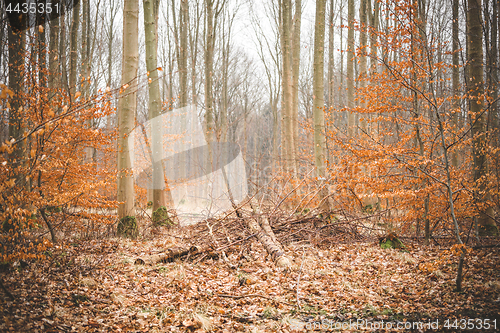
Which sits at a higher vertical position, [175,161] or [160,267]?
[175,161]

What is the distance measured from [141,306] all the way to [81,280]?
0.97m

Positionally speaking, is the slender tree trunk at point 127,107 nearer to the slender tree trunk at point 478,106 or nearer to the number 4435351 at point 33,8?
the number 4435351 at point 33,8

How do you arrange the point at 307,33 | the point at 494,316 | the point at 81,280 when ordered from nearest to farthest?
the point at 494,316, the point at 81,280, the point at 307,33

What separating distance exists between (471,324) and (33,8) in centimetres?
958

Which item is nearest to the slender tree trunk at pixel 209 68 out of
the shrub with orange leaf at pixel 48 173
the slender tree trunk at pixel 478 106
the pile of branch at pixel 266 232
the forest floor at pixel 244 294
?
the pile of branch at pixel 266 232

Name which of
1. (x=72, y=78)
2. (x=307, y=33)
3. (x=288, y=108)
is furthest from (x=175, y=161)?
(x=307, y=33)

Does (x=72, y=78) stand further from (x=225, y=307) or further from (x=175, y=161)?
(x=225, y=307)

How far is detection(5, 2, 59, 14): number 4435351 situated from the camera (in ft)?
17.5

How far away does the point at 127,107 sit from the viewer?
6812 mm

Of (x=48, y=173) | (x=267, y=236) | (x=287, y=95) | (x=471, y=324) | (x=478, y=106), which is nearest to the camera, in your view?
(x=471, y=324)

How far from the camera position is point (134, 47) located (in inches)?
269

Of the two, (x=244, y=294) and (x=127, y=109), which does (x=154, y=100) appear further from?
(x=244, y=294)

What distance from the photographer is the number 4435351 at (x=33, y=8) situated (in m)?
5.33

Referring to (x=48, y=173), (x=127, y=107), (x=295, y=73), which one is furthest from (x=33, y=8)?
(x=295, y=73)
